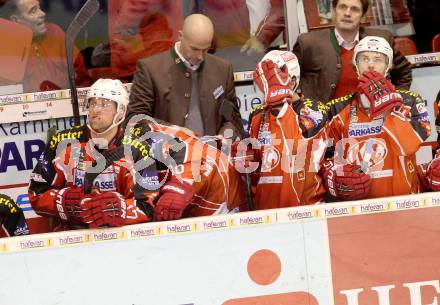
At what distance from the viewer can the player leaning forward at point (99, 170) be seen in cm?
543

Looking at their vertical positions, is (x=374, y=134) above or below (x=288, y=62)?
below

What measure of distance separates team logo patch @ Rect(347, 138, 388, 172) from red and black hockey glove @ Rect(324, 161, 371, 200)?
3.1 inches

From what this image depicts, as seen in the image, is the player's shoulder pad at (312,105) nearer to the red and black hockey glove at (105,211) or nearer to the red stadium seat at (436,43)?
the red and black hockey glove at (105,211)

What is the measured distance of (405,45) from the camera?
285 inches

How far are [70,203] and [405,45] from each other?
280 cm

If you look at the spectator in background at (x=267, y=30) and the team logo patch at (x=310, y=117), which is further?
the spectator in background at (x=267, y=30)

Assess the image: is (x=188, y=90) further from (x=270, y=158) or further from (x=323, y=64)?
(x=270, y=158)

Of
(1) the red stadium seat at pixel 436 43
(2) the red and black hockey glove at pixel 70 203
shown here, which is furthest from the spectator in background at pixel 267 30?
(2) the red and black hockey glove at pixel 70 203

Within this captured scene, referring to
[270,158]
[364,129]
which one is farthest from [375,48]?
[270,158]

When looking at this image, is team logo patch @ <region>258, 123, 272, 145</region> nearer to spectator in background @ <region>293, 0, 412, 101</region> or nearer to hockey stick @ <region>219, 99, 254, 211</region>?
hockey stick @ <region>219, 99, 254, 211</region>

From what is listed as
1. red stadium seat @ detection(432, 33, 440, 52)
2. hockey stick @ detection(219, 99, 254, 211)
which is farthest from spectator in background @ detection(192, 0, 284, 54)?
red stadium seat @ detection(432, 33, 440, 52)

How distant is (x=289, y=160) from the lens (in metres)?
5.68

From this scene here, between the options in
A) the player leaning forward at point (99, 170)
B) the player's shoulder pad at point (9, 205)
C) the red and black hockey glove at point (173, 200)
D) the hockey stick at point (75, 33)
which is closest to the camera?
the red and black hockey glove at point (173, 200)

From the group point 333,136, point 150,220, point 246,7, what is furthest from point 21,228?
point 246,7
